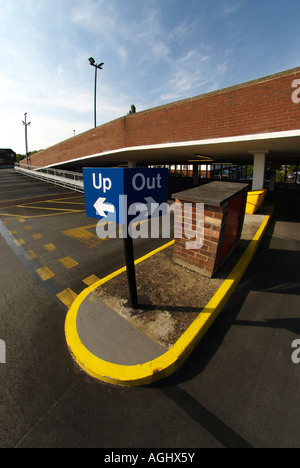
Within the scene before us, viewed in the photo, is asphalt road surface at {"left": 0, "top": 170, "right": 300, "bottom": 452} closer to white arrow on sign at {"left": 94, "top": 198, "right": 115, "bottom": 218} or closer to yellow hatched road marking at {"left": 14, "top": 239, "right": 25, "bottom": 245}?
white arrow on sign at {"left": 94, "top": 198, "right": 115, "bottom": 218}

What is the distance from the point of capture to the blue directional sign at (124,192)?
2225 millimetres

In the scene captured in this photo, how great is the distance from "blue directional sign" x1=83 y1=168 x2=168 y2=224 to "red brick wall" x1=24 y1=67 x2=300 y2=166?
6.81 m

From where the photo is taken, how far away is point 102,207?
2.50 m

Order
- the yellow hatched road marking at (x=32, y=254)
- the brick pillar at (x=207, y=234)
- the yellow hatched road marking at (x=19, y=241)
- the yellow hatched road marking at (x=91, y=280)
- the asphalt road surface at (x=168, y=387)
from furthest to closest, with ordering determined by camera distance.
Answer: the yellow hatched road marking at (x=19, y=241)
the yellow hatched road marking at (x=32, y=254)
the yellow hatched road marking at (x=91, y=280)
the brick pillar at (x=207, y=234)
the asphalt road surface at (x=168, y=387)

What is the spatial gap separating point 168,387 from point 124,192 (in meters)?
2.21

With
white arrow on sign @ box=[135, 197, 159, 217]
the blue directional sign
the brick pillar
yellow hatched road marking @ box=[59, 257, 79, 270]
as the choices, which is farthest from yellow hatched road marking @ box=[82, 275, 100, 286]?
white arrow on sign @ box=[135, 197, 159, 217]

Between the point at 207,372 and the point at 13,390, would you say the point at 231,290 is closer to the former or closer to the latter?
the point at 207,372

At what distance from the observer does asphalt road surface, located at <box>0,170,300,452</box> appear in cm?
176

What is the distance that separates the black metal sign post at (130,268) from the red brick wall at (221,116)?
7.44 metres

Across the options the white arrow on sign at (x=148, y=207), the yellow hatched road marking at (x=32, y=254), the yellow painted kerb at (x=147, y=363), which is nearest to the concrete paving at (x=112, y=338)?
the yellow painted kerb at (x=147, y=363)

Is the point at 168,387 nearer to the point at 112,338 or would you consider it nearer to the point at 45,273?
the point at 112,338

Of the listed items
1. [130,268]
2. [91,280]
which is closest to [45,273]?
[91,280]

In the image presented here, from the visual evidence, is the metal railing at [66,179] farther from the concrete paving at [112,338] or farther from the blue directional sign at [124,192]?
the concrete paving at [112,338]
